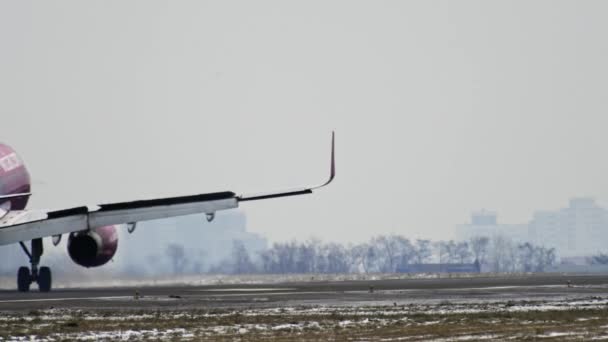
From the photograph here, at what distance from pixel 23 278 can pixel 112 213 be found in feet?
32.9

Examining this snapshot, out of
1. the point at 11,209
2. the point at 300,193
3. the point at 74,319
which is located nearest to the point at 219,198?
the point at 300,193

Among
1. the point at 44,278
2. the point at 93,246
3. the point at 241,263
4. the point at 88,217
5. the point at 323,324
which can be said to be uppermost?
the point at 241,263

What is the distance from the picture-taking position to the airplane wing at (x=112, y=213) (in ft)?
191

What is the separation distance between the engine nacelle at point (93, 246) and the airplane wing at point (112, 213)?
3214 millimetres

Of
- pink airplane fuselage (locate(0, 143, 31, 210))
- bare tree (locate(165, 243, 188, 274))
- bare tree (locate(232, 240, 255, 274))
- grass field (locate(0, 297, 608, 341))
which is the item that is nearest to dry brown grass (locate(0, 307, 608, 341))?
grass field (locate(0, 297, 608, 341))

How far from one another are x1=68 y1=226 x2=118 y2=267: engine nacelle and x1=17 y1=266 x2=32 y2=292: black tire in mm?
→ 3477

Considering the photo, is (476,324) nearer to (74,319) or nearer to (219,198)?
(74,319)

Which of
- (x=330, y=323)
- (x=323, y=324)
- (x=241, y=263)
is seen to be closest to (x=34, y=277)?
(x=330, y=323)

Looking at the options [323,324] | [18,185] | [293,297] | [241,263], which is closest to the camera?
[323,324]

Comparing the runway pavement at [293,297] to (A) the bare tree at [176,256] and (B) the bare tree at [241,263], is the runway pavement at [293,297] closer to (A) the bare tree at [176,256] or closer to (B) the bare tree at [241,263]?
(A) the bare tree at [176,256]

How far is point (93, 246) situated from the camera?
62.8 metres

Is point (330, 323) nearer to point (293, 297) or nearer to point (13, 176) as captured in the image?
point (293, 297)

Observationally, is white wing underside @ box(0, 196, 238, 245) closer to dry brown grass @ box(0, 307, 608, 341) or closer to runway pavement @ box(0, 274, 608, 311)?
runway pavement @ box(0, 274, 608, 311)

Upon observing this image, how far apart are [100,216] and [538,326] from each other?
25768 millimetres
